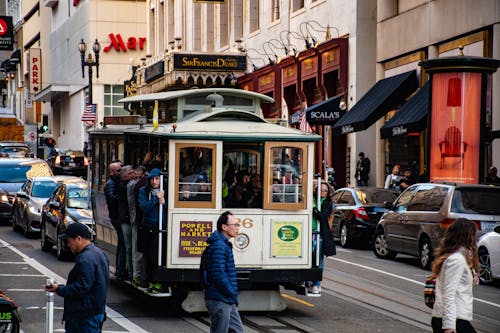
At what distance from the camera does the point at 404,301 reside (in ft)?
56.1

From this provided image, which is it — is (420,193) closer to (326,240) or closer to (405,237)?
(405,237)

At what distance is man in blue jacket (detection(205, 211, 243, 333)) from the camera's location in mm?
10188

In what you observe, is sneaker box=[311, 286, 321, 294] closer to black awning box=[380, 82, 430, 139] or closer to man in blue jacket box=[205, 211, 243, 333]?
man in blue jacket box=[205, 211, 243, 333]

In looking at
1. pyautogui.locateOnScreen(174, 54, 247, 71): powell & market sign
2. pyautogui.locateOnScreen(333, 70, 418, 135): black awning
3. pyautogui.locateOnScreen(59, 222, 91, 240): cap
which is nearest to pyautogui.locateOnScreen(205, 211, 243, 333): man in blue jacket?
pyautogui.locateOnScreen(59, 222, 91, 240): cap

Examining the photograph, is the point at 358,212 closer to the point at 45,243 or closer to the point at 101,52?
the point at 45,243

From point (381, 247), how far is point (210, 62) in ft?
86.6

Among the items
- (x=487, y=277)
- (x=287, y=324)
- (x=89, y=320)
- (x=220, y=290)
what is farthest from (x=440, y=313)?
(x=487, y=277)

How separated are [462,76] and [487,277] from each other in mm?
7182

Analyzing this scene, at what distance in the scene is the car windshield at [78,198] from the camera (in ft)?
76.6

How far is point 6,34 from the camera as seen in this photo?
14038 centimetres

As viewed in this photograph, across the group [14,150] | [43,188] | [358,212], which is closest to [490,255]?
[358,212]

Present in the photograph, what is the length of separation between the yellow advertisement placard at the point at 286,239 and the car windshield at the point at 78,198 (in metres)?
9.03

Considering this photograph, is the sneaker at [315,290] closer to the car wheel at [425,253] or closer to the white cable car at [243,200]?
the white cable car at [243,200]

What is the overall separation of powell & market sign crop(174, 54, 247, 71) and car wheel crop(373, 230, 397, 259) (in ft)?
85.1
